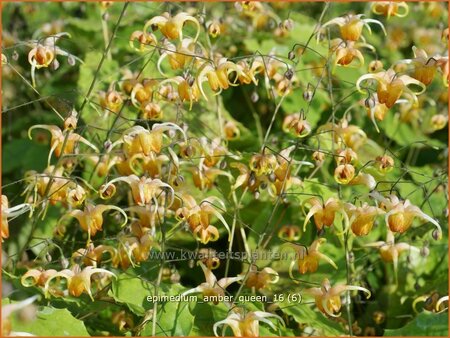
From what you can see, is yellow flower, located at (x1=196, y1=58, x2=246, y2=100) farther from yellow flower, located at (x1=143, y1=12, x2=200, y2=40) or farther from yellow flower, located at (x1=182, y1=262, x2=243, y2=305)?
yellow flower, located at (x1=182, y1=262, x2=243, y2=305)

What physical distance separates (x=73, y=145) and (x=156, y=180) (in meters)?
0.44

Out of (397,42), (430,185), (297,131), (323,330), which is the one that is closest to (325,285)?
(323,330)

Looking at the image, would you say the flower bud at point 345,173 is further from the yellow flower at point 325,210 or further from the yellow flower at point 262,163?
the yellow flower at point 262,163

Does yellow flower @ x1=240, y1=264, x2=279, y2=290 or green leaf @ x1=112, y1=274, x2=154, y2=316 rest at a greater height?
yellow flower @ x1=240, y1=264, x2=279, y2=290

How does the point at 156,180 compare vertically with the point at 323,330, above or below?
above

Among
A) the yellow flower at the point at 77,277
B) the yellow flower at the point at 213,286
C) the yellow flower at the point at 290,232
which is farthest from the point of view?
the yellow flower at the point at 290,232

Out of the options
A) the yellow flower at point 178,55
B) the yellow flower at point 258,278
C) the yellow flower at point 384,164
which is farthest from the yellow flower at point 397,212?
the yellow flower at point 178,55

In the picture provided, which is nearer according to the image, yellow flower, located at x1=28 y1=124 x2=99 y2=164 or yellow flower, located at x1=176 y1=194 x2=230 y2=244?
yellow flower, located at x1=176 y1=194 x2=230 y2=244

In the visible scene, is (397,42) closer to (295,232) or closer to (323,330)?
(295,232)

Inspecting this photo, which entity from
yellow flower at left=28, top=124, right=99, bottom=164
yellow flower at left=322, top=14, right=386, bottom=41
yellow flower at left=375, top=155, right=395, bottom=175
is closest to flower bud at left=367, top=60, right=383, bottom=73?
yellow flower at left=322, top=14, right=386, bottom=41

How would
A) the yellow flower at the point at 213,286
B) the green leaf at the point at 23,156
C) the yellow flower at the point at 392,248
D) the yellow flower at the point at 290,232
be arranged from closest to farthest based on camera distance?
the yellow flower at the point at 213,286
the yellow flower at the point at 392,248
the yellow flower at the point at 290,232
the green leaf at the point at 23,156

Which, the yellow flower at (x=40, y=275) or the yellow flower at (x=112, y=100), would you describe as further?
the yellow flower at (x=112, y=100)

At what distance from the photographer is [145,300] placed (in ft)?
9.33

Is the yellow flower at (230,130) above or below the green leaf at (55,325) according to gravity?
above
